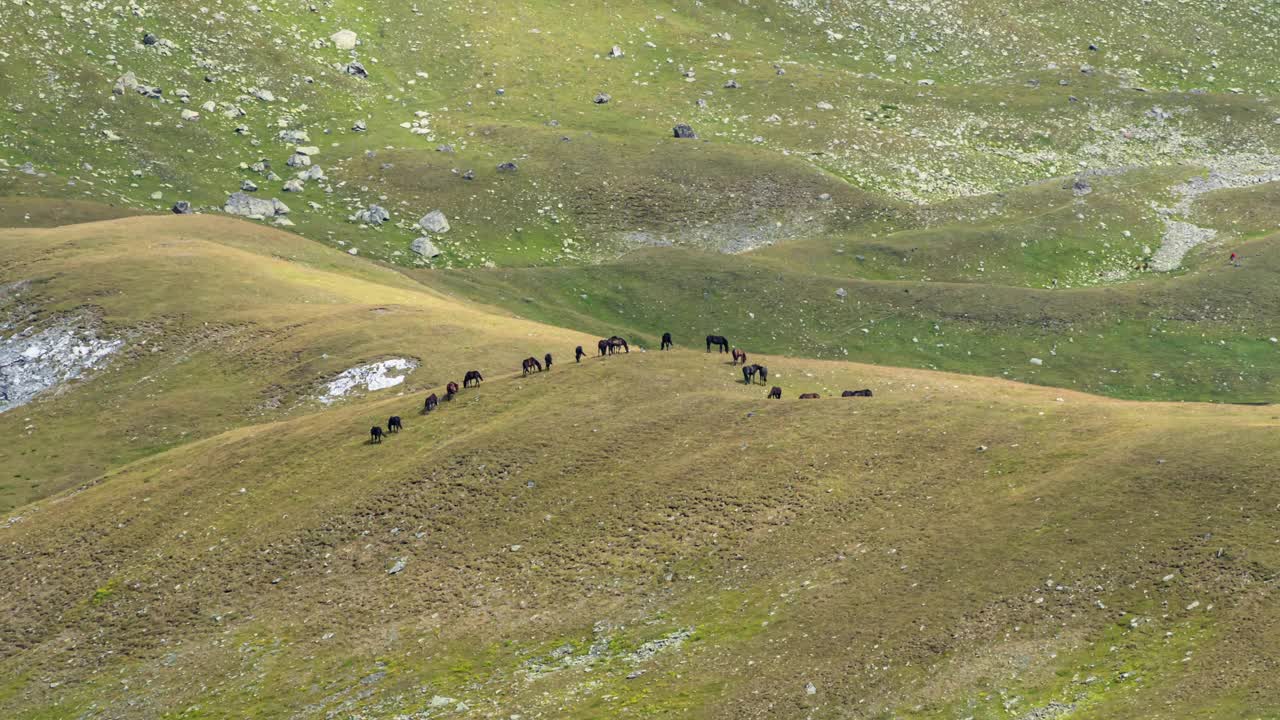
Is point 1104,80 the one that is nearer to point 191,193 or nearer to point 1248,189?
point 1248,189

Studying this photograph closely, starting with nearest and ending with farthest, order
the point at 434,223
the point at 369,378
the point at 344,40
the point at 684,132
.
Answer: the point at 369,378 → the point at 434,223 → the point at 684,132 → the point at 344,40

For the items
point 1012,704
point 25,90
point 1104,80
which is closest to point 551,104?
point 25,90

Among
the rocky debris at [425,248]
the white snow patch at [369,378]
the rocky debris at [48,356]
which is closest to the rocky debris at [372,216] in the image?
the rocky debris at [425,248]

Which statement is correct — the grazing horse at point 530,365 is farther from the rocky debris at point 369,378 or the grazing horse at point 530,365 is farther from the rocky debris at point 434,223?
the rocky debris at point 434,223

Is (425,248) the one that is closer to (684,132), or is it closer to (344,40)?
(684,132)

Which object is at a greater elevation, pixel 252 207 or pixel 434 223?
pixel 252 207

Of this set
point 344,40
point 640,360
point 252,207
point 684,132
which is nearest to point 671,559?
point 640,360

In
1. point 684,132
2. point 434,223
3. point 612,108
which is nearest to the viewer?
point 434,223
